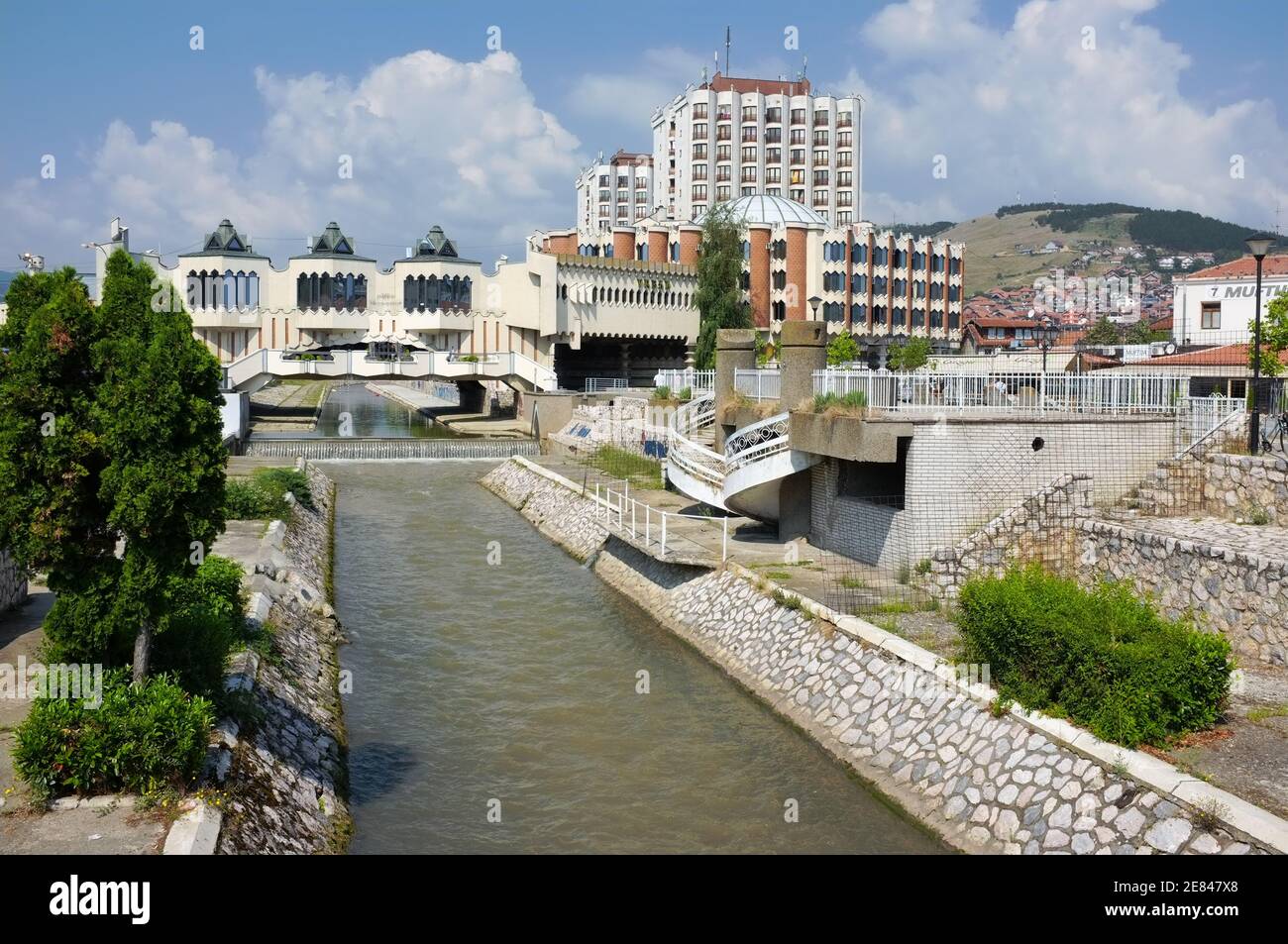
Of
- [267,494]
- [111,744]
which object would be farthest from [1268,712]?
[267,494]

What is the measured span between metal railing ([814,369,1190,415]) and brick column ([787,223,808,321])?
6434cm

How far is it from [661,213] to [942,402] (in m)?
80.9

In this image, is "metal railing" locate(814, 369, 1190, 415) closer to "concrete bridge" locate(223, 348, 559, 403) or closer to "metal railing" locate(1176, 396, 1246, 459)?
"metal railing" locate(1176, 396, 1246, 459)

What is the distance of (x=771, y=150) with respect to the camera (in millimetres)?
118812

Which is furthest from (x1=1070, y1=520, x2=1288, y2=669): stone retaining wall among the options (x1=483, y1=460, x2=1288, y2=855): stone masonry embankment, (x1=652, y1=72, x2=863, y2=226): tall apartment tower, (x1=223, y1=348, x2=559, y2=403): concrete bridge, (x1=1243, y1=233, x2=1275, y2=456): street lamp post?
(x1=652, y1=72, x2=863, y2=226): tall apartment tower

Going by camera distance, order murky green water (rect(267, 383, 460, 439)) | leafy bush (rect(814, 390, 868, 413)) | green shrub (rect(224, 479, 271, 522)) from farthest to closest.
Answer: murky green water (rect(267, 383, 460, 439)) < green shrub (rect(224, 479, 271, 522)) < leafy bush (rect(814, 390, 868, 413))

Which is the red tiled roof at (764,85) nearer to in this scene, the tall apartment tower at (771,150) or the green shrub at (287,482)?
the tall apartment tower at (771,150)

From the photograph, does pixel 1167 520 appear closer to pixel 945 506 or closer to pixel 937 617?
pixel 945 506

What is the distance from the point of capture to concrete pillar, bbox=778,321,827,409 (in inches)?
974

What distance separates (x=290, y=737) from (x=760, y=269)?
76650mm

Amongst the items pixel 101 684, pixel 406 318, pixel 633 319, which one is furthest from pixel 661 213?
pixel 101 684

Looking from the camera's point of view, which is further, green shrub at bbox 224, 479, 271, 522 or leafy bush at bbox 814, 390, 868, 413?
green shrub at bbox 224, 479, 271, 522
